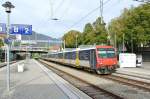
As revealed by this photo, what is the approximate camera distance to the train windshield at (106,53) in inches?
1421

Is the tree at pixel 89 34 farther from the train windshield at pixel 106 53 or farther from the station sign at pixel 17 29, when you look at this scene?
the station sign at pixel 17 29

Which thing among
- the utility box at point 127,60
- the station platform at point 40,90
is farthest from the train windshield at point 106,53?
the utility box at point 127,60

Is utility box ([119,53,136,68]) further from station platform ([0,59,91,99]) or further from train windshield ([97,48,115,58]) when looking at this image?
station platform ([0,59,91,99])

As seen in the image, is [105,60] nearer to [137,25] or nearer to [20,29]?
[20,29]

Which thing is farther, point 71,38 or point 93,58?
point 71,38

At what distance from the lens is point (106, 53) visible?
36562mm

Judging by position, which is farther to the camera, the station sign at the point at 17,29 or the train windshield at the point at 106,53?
the train windshield at the point at 106,53

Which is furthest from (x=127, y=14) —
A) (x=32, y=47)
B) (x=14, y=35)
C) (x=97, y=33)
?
(x=32, y=47)

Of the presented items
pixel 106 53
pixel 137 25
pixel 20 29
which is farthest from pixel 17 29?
pixel 137 25

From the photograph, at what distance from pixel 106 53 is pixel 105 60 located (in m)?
0.94

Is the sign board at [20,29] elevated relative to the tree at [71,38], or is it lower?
lower

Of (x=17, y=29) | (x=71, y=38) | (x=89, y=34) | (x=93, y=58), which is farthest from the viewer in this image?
(x=71, y=38)

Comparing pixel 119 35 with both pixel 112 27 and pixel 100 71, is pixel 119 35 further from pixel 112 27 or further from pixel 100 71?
pixel 100 71

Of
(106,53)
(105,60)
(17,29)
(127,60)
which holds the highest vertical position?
(17,29)
